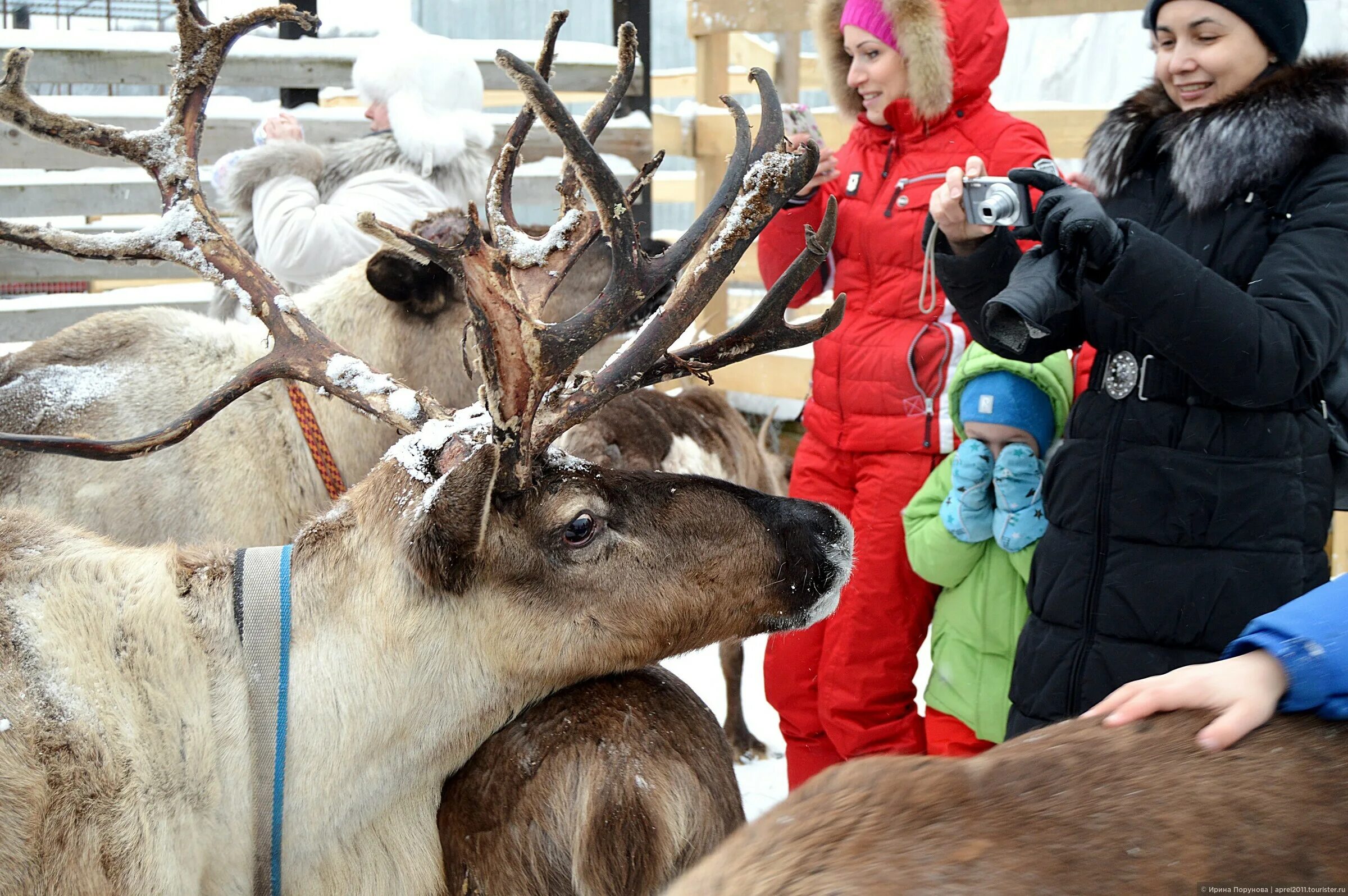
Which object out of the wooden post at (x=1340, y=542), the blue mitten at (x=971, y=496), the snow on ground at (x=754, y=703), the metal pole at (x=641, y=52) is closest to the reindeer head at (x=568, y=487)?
the blue mitten at (x=971, y=496)

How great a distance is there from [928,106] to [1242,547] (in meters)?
1.39

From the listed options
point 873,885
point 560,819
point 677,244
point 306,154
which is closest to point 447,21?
point 306,154

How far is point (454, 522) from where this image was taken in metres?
1.78

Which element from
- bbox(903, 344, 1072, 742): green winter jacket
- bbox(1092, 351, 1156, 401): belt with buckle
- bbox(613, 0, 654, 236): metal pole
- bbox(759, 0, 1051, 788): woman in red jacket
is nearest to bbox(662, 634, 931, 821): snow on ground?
bbox(759, 0, 1051, 788): woman in red jacket

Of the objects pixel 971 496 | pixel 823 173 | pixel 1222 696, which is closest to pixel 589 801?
pixel 1222 696

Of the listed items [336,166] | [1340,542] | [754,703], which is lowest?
[754,703]

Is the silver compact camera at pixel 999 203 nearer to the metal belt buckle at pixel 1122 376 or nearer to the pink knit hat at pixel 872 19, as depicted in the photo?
the metal belt buckle at pixel 1122 376

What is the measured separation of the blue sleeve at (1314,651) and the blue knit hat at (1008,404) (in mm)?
1477

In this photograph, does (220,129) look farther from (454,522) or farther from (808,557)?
(808,557)

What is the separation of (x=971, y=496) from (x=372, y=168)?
7.67 ft

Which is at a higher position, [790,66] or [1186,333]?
[790,66]

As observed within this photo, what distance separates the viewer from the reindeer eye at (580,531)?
6.16ft

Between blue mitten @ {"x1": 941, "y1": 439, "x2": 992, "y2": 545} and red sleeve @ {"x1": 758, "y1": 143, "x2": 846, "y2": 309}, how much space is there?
0.60 meters

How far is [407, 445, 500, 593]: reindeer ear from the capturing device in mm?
1779
